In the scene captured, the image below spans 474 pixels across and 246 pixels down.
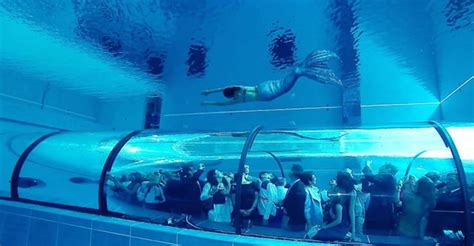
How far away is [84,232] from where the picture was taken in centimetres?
332

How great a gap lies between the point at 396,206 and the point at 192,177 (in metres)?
2.45

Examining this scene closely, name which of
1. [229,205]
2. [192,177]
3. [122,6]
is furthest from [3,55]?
[229,205]

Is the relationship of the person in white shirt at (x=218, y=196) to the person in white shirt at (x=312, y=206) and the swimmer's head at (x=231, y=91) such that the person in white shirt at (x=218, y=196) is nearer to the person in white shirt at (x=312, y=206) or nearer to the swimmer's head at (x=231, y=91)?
the person in white shirt at (x=312, y=206)

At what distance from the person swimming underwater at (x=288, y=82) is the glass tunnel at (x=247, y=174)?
83.3 inches

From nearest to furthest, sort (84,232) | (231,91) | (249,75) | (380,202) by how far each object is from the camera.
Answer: (380,202) < (84,232) < (231,91) < (249,75)

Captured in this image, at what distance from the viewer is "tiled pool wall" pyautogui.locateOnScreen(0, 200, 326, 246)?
271 centimetres

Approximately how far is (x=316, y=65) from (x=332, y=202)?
13.5ft

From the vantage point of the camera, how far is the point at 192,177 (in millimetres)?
3473

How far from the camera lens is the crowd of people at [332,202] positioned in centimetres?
266

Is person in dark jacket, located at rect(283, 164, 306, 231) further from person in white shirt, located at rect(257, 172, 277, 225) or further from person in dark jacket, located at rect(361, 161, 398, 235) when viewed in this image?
person in dark jacket, located at rect(361, 161, 398, 235)

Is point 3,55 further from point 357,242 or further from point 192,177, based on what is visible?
point 357,242

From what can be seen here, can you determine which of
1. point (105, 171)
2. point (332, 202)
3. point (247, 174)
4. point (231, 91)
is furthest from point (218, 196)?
point (231, 91)

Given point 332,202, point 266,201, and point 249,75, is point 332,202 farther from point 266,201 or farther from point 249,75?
point 249,75

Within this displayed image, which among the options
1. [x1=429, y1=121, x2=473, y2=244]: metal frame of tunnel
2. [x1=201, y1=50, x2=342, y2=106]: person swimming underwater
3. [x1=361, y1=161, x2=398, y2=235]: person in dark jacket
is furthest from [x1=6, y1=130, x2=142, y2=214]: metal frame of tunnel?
[x1=429, y1=121, x2=473, y2=244]: metal frame of tunnel
